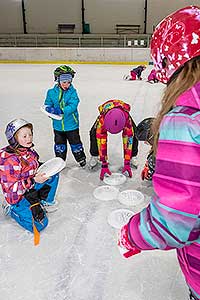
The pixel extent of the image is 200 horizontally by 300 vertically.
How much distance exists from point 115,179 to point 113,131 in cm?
37

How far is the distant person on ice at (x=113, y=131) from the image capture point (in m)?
1.85

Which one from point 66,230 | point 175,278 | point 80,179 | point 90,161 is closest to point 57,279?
point 66,230

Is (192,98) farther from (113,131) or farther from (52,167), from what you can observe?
(113,131)

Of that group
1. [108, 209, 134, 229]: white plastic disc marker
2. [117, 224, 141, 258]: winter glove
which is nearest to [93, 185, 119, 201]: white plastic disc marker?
[108, 209, 134, 229]: white plastic disc marker

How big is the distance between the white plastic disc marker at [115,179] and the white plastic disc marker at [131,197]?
5.5 inches

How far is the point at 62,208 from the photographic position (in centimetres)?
176

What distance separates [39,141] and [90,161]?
26.4 inches

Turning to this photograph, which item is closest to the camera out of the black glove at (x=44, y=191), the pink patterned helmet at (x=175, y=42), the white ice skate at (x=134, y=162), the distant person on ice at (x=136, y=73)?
the pink patterned helmet at (x=175, y=42)

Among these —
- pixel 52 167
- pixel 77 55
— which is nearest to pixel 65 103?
pixel 52 167

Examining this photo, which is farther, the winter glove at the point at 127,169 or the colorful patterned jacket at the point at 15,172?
the winter glove at the point at 127,169

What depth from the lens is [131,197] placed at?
186 cm

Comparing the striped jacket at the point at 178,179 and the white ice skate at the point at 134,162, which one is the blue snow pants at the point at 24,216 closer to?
the white ice skate at the point at 134,162

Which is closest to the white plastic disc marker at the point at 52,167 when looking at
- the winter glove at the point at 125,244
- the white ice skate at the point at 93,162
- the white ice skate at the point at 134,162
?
the white ice skate at the point at 93,162

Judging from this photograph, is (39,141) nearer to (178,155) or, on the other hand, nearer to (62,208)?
(62,208)
